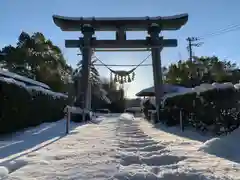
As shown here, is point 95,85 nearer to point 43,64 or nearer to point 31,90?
point 43,64

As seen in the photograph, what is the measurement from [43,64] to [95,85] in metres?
20.7

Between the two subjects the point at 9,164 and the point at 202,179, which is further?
the point at 9,164

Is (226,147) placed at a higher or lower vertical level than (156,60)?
lower

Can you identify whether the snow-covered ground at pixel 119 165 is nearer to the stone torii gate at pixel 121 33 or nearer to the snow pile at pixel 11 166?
the snow pile at pixel 11 166

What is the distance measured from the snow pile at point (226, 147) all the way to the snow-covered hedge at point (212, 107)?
117 centimetres

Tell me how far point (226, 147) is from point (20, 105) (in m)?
6.96

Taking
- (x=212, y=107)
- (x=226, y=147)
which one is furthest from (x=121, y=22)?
(x=226, y=147)

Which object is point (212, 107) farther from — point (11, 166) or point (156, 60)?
point (156, 60)

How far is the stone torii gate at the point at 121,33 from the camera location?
19469mm

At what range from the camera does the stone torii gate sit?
19.5m

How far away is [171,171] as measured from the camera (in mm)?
4738

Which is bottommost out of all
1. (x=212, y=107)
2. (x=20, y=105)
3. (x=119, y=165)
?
(x=119, y=165)

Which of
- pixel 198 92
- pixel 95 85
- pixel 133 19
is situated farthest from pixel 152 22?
pixel 95 85

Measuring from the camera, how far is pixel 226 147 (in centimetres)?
666
